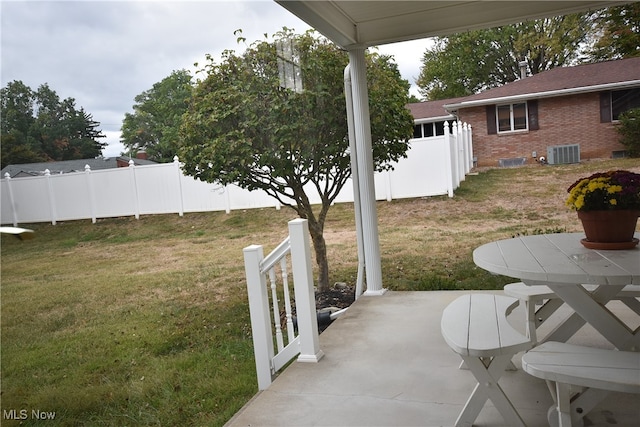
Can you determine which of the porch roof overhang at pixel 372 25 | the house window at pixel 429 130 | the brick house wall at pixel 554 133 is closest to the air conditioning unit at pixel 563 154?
the brick house wall at pixel 554 133

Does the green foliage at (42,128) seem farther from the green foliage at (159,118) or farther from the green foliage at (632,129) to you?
the green foliage at (632,129)

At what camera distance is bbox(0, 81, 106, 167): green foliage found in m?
1.41

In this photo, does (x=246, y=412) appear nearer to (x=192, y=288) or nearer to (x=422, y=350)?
(x=192, y=288)

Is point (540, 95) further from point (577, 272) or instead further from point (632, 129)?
point (577, 272)

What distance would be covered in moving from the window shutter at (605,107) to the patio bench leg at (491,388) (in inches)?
137

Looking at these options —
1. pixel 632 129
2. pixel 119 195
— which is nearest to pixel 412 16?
pixel 632 129

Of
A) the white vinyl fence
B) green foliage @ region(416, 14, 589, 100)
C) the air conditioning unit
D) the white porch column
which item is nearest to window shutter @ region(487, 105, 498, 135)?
green foliage @ region(416, 14, 589, 100)

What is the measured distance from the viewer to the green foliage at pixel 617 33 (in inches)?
162

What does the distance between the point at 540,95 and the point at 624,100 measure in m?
0.68

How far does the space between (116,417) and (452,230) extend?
3.96 m

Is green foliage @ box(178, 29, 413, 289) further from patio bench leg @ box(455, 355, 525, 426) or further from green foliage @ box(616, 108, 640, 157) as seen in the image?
green foliage @ box(616, 108, 640, 157)

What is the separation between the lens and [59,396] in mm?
1550

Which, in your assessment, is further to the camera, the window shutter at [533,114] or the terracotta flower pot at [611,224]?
the window shutter at [533,114]

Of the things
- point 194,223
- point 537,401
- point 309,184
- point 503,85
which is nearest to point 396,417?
point 537,401
